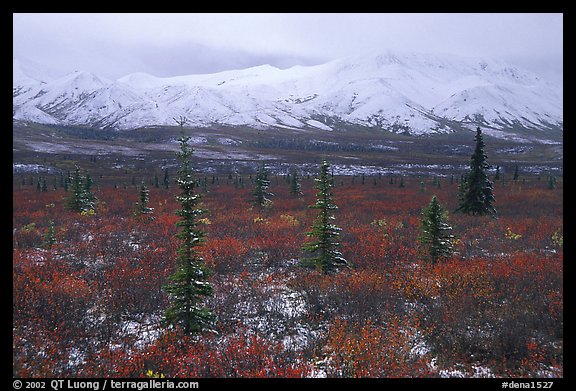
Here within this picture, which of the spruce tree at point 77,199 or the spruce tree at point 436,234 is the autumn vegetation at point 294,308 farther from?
the spruce tree at point 77,199

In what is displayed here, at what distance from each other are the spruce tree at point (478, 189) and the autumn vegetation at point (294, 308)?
5.75 m

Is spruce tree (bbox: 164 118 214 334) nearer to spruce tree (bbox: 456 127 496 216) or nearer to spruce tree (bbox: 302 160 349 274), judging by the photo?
spruce tree (bbox: 302 160 349 274)

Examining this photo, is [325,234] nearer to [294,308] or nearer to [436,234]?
[294,308]

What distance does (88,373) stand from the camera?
6.51m

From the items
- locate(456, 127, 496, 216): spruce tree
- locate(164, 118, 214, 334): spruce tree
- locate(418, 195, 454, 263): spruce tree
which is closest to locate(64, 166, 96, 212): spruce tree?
locate(164, 118, 214, 334): spruce tree

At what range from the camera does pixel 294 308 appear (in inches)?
386

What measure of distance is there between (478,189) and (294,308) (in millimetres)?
20647

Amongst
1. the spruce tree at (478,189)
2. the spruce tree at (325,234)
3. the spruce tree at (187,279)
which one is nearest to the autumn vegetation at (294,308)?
the spruce tree at (187,279)

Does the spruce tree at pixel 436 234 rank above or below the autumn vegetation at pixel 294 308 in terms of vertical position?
above

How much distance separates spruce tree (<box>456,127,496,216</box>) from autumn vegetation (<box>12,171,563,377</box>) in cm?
575

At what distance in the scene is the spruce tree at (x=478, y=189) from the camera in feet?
79.6

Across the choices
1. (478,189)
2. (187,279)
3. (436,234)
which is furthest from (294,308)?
(478,189)
